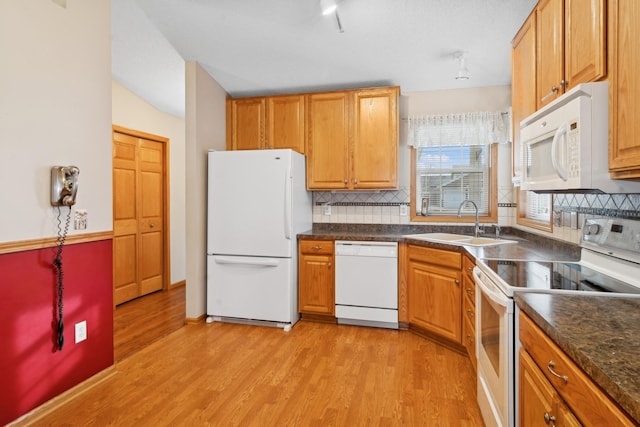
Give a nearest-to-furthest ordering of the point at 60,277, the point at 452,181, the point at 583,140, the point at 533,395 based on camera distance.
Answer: the point at 533,395
the point at 583,140
the point at 60,277
the point at 452,181

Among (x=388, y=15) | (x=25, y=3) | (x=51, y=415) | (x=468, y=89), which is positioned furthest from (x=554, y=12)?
(x=51, y=415)

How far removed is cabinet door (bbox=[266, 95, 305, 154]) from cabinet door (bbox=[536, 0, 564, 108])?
219cm

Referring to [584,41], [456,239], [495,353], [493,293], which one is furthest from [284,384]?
[584,41]

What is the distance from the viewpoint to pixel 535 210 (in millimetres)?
2965

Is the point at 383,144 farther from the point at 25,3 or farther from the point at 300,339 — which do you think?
the point at 25,3

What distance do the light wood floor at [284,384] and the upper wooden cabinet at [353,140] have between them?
1459 millimetres

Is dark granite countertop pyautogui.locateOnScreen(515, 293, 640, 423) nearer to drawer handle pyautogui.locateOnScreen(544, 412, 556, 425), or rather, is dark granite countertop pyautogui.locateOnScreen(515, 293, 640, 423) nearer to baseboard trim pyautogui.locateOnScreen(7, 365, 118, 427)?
drawer handle pyautogui.locateOnScreen(544, 412, 556, 425)

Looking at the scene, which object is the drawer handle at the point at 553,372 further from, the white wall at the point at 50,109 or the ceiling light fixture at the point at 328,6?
the white wall at the point at 50,109

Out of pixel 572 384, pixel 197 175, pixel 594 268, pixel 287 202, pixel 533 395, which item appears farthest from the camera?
pixel 197 175

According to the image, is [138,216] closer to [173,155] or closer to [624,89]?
[173,155]

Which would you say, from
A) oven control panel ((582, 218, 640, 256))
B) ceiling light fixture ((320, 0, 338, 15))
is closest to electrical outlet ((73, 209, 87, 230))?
ceiling light fixture ((320, 0, 338, 15))

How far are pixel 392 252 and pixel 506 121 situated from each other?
1.68 metres

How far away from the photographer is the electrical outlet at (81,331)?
212 cm

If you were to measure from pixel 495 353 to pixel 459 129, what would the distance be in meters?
2.48
